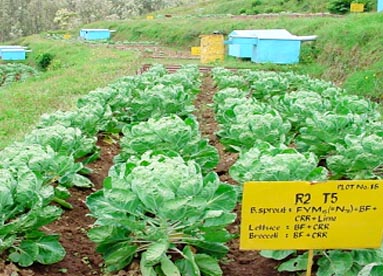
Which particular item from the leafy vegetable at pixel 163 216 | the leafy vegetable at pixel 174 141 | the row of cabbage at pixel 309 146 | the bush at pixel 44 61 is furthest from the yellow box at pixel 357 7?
the leafy vegetable at pixel 163 216

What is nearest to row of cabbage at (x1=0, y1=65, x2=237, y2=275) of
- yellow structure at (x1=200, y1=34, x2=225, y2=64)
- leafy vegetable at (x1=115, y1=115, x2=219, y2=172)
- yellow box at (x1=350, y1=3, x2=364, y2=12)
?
leafy vegetable at (x1=115, y1=115, x2=219, y2=172)

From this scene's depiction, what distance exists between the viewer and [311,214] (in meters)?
2.67

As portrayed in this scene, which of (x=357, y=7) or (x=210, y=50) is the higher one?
(x=357, y=7)

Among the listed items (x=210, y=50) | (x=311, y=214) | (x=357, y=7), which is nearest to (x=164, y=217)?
(x=311, y=214)

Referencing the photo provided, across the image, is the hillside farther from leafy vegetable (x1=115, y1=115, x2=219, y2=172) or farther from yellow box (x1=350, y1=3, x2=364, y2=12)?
yellow box (x1=350, y1=3, x2=364, y2=12)

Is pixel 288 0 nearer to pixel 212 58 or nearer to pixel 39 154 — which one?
pixel 212 58

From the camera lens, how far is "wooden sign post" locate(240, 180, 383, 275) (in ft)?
8.52

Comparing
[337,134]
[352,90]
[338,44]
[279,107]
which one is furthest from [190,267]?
[338,44]

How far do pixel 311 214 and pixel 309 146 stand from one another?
2198 millimetres

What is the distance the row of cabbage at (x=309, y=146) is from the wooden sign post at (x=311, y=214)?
0.24 metres

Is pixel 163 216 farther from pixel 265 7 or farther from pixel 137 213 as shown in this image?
pixel 265 7

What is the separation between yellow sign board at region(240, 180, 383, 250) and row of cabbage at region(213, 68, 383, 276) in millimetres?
213

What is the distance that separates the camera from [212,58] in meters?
20.8

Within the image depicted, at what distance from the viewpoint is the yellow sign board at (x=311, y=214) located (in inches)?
102
